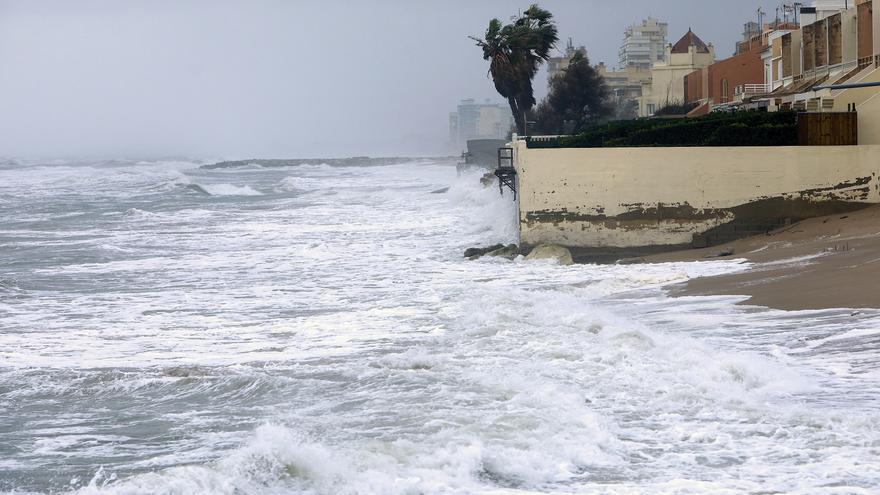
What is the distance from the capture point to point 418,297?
17.3 m

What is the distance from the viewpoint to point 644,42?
418 feet

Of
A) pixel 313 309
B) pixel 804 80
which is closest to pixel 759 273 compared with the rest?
pixel 313 309

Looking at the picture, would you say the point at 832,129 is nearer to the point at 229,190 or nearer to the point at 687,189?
the point at 687,189

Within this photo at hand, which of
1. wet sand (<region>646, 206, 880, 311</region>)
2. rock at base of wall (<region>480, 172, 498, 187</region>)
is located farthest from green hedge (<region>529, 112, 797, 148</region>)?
rock at base of wall (<region>480, 172, 498, 187</region>)

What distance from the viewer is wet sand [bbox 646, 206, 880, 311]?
13.7 meters

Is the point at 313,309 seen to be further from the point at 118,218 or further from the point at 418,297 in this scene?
the point at 118,218

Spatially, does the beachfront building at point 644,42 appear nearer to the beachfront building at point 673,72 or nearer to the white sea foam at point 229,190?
the beachfront building at point 673,72

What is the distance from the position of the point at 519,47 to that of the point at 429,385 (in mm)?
35860

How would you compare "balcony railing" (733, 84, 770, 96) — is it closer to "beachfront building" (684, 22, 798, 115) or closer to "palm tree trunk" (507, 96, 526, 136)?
"beachfront building" (684, 22, 798, 115)

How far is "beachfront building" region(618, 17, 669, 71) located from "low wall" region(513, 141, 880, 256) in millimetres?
105290

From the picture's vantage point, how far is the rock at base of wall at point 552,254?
70.4ft

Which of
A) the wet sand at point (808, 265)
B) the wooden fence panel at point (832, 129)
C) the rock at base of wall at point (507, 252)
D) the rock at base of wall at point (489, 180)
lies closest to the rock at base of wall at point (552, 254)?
the rock at base of wall at point (507, 252)

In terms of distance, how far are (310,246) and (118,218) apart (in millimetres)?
16313

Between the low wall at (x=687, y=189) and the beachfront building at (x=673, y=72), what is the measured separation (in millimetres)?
44270
